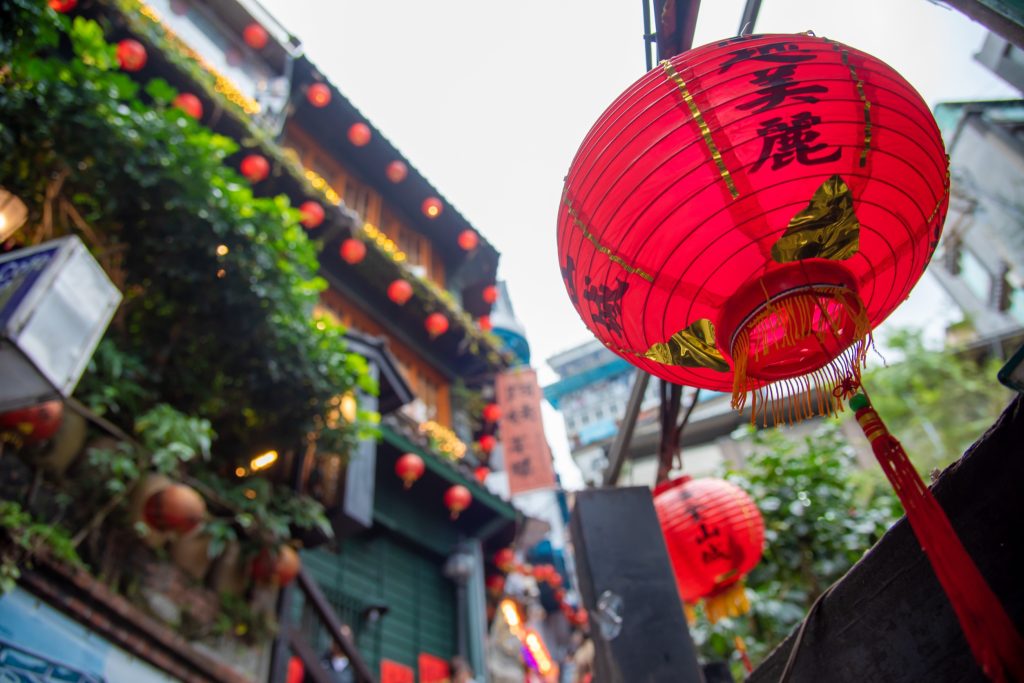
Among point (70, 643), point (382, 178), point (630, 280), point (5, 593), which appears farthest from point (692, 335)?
point (382, 178)

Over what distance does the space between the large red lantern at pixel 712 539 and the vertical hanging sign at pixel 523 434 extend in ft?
23.6

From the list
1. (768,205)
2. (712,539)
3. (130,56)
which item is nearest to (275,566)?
(712,539)

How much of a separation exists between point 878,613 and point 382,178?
15821mm

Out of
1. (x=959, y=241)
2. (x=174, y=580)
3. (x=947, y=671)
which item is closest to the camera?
(x=947, y=671)

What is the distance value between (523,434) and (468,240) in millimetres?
6261

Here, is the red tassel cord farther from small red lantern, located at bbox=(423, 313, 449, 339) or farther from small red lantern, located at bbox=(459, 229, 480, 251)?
small red lantern, located at bbox=(459, 229, 480, 251)

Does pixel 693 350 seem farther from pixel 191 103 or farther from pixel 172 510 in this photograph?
pixel 191 103

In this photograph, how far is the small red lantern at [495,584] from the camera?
1280cm

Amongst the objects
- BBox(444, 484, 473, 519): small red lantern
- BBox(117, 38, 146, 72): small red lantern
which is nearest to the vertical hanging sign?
BBox(444, 484, 473, 519): small red lantern

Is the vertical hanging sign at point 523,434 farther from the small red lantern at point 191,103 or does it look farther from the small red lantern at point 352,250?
the small red lantern at point 191,103

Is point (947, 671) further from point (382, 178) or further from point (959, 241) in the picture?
A: point (959, 241)

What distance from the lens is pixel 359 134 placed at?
48.9 ft

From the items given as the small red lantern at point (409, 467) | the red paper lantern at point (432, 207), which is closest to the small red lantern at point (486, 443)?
the small red lantern at point (409, 467)

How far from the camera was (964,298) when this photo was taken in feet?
83.0
